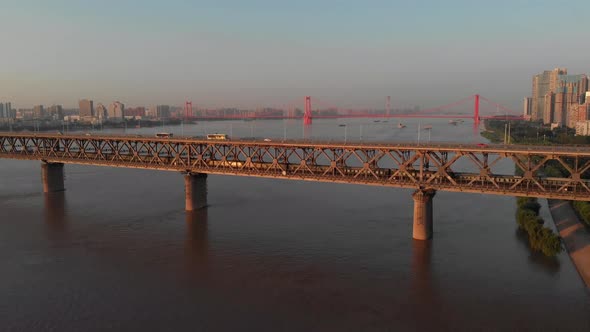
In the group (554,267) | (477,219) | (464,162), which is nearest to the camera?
(554,267)

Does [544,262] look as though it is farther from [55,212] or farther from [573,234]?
[55,212]

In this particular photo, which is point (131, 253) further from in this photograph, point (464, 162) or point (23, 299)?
point (464, 162)

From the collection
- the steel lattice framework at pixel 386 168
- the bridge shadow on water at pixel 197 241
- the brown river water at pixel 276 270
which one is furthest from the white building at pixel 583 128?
the bridge shadow on water at pixel 197 241

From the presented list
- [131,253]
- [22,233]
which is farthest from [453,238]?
[22,233]

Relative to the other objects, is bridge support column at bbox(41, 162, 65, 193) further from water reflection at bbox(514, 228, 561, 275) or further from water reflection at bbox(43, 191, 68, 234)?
water reflection at bbox(514, 228, 561, 275)

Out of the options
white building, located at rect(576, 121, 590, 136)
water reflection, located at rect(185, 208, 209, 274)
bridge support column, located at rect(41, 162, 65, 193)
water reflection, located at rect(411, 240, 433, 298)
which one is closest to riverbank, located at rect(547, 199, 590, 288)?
water reflection, located at rect(411, 240, 433, 298)
